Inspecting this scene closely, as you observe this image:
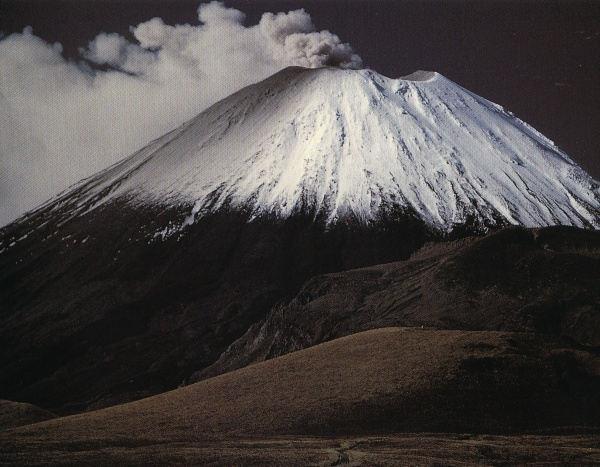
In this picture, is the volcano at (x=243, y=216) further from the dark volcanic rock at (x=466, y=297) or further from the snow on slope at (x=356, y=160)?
the dark volcanic rock at (x=466, y=297)

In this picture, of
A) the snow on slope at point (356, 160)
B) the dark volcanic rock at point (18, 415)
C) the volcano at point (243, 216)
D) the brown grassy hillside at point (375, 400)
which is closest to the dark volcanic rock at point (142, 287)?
the volcano at point (243, 216)

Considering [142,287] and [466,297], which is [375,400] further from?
[142,287]

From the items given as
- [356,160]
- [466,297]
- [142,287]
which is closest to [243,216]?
[142,287]

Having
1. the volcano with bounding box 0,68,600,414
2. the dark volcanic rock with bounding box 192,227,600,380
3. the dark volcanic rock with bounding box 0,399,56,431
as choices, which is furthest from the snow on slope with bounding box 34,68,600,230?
the dark volcanic rock with bounding box 0,399,56,431

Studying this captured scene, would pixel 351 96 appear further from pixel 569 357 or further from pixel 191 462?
pixel 191 462

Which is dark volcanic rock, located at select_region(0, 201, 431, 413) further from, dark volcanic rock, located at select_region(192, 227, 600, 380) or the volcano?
dark volcanic rock, located at select_region(192, 227, 600, 380)

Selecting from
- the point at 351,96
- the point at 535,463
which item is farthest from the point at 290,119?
the point at 535,463
